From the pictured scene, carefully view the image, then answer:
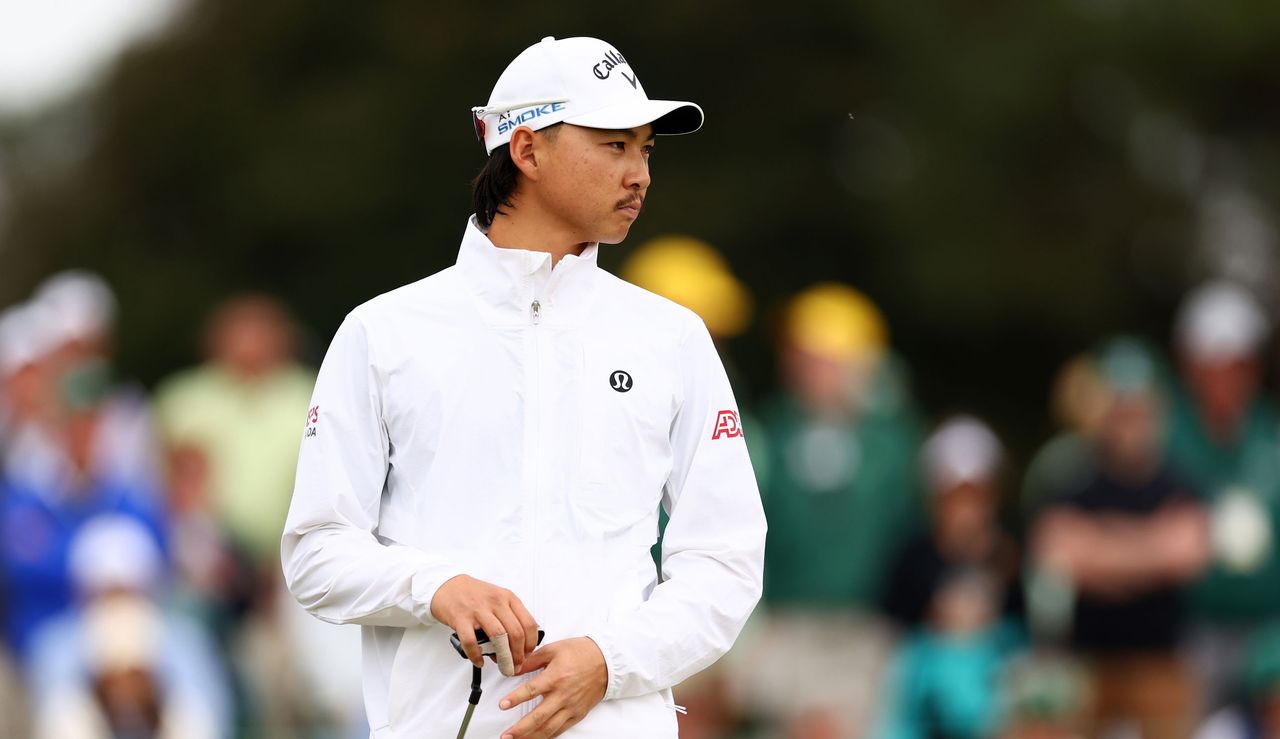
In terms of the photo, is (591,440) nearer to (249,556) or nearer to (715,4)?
(249,556)

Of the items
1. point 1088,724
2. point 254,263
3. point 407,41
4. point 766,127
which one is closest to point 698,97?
point 766,127

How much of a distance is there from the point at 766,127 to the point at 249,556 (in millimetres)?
12789

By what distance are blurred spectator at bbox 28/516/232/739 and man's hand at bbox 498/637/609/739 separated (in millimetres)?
5226

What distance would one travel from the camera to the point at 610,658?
14.2 feet

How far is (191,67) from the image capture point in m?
23.5

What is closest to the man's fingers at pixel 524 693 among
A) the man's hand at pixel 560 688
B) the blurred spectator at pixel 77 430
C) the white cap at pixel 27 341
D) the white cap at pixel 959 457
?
the man's hand at pixel 560 688

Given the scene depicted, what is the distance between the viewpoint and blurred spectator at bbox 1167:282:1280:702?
970 cm

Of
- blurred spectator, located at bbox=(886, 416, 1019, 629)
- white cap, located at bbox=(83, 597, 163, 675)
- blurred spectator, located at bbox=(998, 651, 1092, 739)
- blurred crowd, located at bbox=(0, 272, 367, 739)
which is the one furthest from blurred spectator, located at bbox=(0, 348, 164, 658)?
blurred spectator, located at bbox=(998, 651, 1092, 739)

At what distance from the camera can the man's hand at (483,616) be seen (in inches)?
164

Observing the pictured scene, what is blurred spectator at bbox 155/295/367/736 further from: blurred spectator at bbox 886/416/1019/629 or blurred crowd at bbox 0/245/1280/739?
blurred spectator at bbox 886/416/1019/629

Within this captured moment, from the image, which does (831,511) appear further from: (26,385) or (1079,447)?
(26,385)

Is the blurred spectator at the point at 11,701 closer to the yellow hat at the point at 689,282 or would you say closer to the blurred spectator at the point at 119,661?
the blurred spectator at the point at 119,661

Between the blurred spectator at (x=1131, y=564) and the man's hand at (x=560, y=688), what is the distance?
561 cm

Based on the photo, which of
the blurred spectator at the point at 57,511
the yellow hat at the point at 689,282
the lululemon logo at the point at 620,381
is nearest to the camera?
the lululemon logo at the point at 620,381
